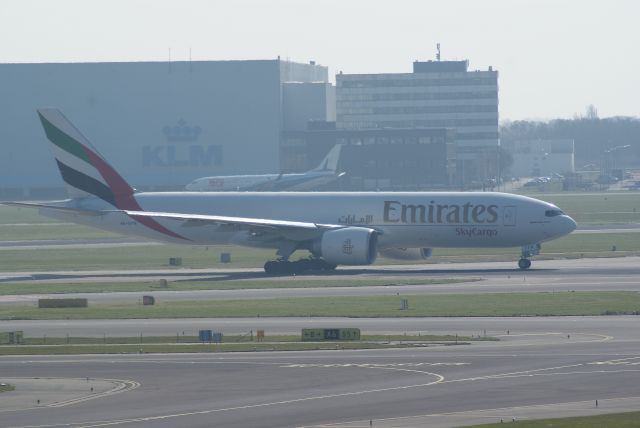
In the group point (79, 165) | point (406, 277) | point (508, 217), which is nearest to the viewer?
point (406, 277)

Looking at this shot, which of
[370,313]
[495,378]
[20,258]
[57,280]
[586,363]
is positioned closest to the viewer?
[495,378]

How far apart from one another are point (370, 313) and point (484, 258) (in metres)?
33.4

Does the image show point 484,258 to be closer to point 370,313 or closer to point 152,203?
point 152,203

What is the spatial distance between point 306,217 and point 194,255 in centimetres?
Answer: 1701

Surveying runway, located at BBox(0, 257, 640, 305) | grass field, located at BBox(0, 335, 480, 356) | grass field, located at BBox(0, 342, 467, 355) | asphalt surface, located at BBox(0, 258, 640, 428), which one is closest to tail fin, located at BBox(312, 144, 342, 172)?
runway, located at BBox(0, 257, 640, 305)

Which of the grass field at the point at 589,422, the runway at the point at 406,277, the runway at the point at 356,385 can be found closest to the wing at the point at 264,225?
the runway at the point at 406,277

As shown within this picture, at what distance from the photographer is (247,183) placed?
181250mm

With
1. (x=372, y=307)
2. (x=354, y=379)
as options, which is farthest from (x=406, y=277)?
(x=354, y=379)

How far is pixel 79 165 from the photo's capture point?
80188 millimetres

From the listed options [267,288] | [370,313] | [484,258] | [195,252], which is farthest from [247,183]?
[370,313]

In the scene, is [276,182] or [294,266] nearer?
[294,266]

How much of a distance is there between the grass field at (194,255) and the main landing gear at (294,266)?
674cm

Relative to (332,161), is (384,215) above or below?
below

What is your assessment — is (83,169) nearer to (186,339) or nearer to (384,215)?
(384,215)
